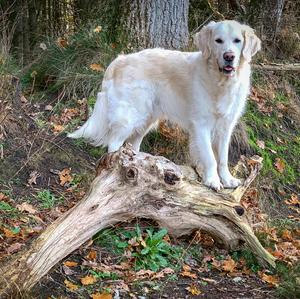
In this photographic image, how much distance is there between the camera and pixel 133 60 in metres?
5.49

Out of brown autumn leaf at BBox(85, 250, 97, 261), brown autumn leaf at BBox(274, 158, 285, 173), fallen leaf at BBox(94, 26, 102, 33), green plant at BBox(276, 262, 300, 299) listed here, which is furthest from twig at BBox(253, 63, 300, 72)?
brown autumn leaf at BBox(85, 250, 97, 261)

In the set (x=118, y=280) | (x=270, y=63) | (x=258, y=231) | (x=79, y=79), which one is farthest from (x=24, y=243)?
(x=270, y=63)

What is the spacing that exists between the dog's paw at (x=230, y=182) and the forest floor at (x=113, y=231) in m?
0.46

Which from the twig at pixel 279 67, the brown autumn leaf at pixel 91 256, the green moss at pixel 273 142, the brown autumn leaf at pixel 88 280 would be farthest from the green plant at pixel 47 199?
the twig at pixel 279 67

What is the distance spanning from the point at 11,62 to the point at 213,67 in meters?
2.96

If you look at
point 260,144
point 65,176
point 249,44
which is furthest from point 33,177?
point 260,144

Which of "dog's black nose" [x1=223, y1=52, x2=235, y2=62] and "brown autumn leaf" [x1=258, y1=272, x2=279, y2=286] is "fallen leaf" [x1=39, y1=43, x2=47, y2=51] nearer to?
"dog's black nose" [x1=223, y1=52, x2=235, y2=62]

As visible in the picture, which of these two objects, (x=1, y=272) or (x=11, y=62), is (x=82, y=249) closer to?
(x=1, y=272)

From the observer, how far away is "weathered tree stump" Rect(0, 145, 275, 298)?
330 centimetres

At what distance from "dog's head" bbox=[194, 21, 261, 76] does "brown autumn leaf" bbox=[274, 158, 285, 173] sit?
8.18 ft

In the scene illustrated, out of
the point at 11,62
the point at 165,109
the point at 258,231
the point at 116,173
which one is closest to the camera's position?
the point at 116,173

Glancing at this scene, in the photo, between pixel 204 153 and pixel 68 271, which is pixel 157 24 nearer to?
pixel 204 153

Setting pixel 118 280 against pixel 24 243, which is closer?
pixel 118 280

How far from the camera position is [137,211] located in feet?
13.3
